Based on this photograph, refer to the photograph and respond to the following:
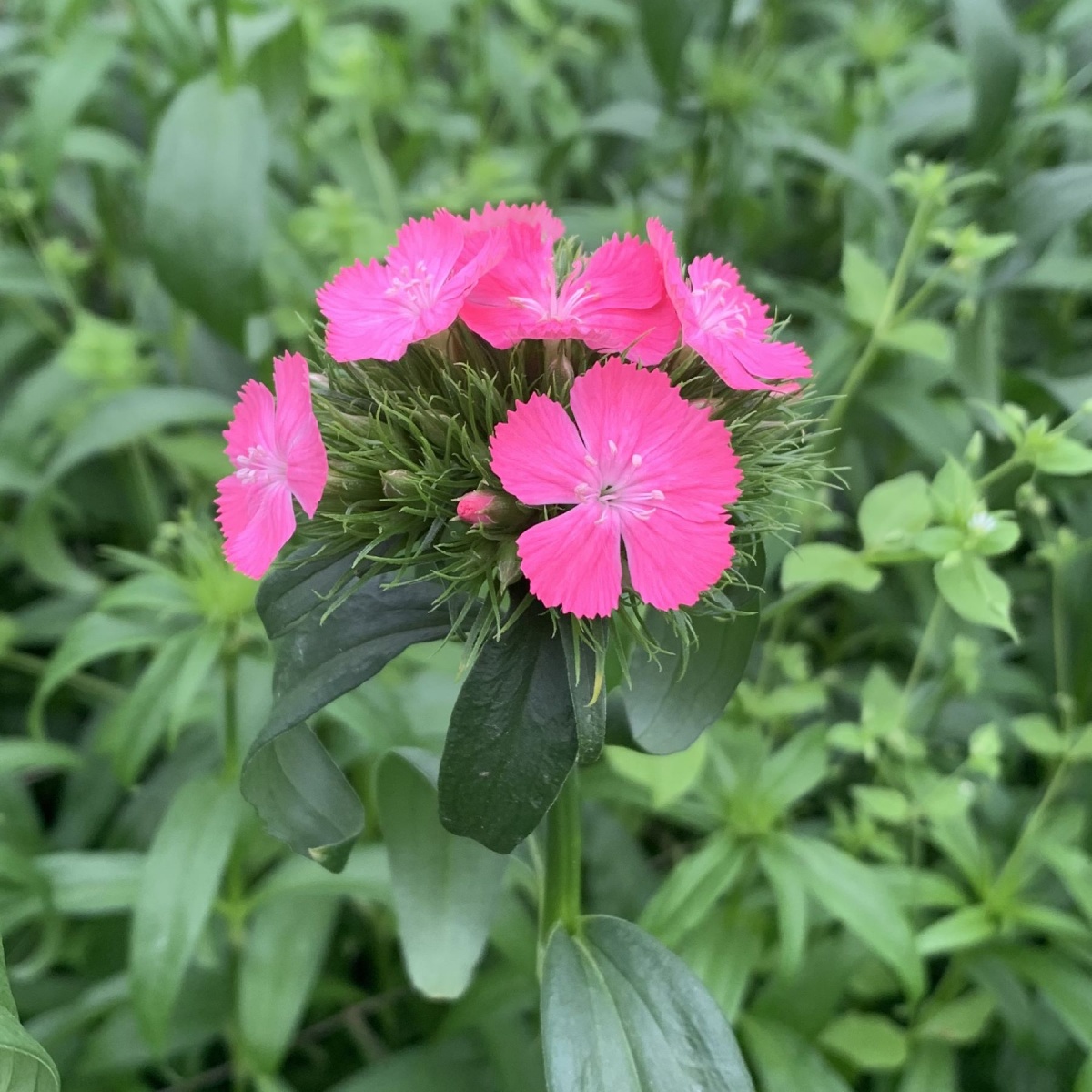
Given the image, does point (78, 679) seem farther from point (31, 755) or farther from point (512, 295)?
point (512, 295)

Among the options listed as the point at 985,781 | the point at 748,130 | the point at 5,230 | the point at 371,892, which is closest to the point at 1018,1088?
the point at 985,781

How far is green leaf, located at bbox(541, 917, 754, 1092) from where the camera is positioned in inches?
26.5

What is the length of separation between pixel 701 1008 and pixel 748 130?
139 cm

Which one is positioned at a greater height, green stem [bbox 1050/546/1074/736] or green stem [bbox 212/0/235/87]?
green stem [bbox 212/0/235/87]

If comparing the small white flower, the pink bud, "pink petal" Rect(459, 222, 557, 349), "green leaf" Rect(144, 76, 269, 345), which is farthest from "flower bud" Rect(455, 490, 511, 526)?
"green leaf" Rect(144, 76, 269, 345)

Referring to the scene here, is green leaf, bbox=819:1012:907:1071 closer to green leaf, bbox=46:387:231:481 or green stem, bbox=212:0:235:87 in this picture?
green leaf, bbox=46:387:231:481

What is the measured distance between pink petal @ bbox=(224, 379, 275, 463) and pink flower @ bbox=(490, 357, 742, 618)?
17 cm

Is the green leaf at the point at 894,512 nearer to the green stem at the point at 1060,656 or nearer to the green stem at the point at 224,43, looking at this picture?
the green stem at the point at 1060,656

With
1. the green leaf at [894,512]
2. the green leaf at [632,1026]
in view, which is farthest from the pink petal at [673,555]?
the green leaf at [894,512]

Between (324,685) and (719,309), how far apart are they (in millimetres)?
383

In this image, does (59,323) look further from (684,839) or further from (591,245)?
(684,839)

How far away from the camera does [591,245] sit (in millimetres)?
1553

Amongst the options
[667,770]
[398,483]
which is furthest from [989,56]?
[398,483]

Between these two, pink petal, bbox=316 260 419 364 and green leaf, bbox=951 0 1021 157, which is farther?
green leaf, bbox=951 0 1021 157
